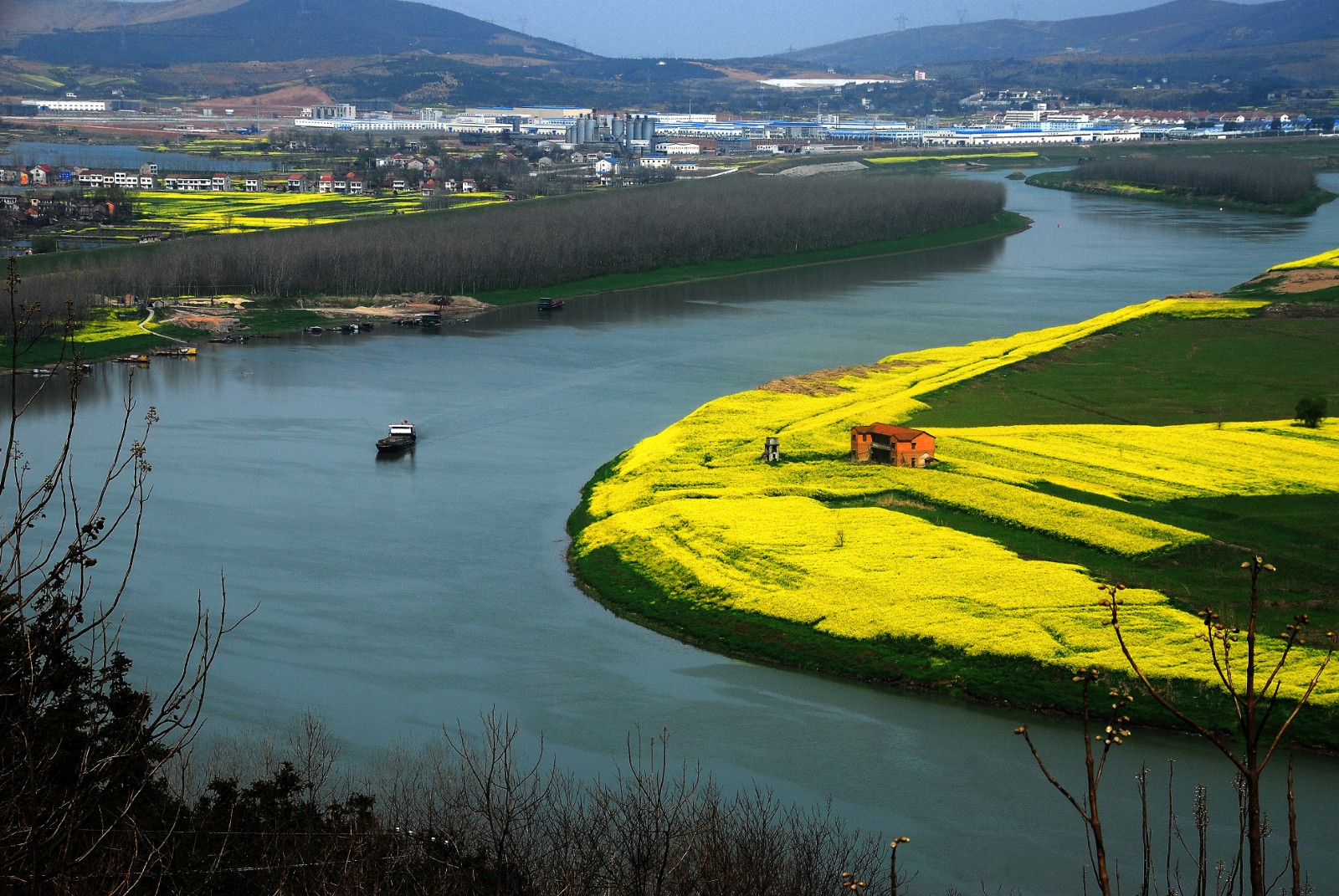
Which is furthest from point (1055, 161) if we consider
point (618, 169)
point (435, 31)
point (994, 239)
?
point (435, 31)

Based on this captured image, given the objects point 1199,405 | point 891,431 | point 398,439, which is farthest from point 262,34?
point 891,431

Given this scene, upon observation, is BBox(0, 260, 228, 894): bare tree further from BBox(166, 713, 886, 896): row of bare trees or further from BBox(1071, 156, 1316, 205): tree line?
BBox(1071, 156, 1316, 205): tree line

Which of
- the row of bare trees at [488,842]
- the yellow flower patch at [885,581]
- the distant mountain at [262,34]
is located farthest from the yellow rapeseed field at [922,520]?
the distant mountain at [262,34]

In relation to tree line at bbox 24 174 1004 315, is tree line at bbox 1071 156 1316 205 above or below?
above

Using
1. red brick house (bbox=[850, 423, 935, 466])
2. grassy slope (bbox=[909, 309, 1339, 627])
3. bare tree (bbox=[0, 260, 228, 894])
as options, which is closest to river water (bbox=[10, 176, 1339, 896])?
grassy slope (bbox=[909, 309, 1339, 627])

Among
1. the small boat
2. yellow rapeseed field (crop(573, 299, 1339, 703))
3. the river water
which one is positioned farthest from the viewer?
the small boat

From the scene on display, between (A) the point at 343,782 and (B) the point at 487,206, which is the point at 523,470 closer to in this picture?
(A) the point at 343,782

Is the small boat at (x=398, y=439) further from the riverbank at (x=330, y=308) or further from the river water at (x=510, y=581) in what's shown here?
the riverbank at (x=330, y=308)
